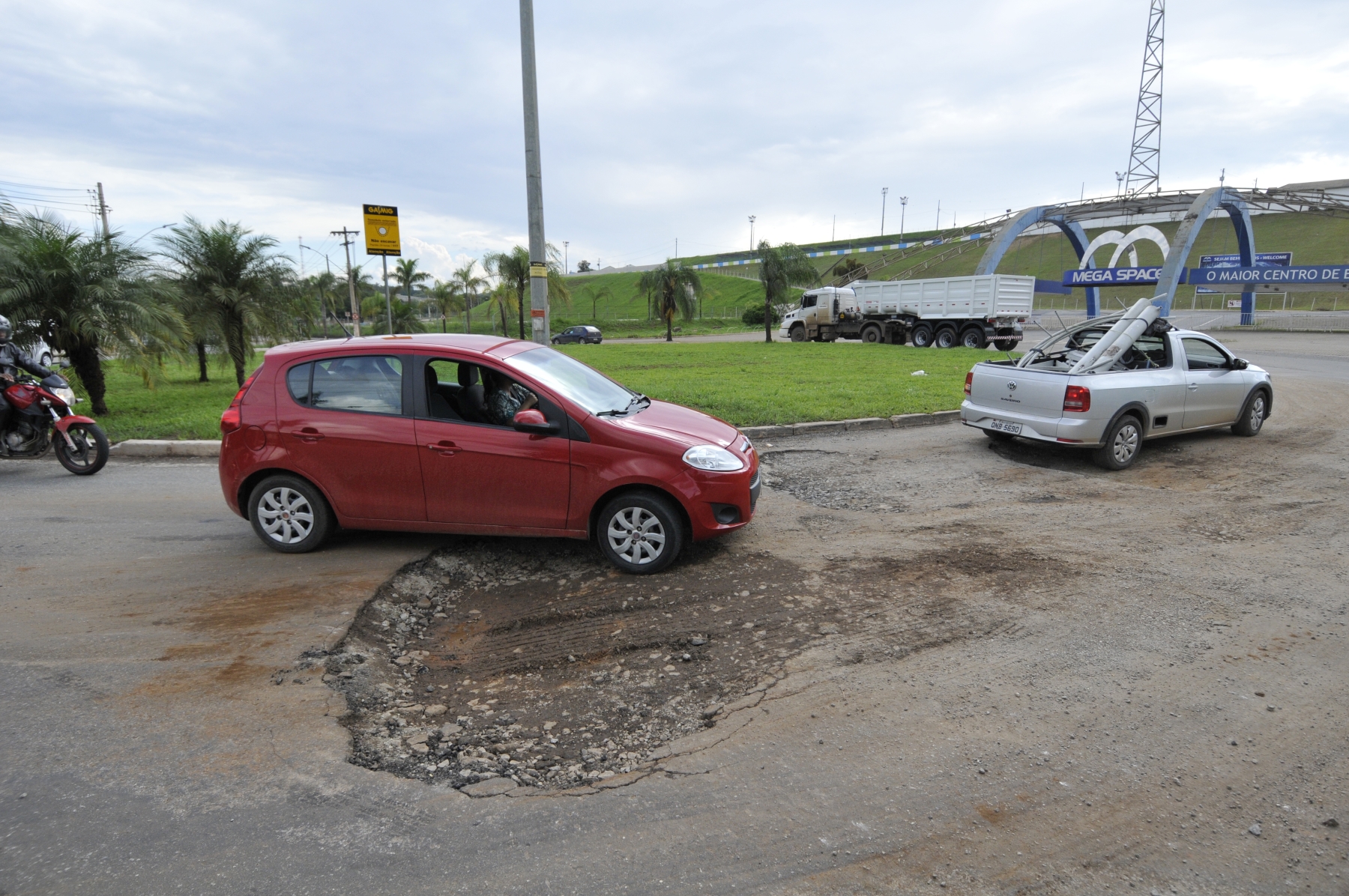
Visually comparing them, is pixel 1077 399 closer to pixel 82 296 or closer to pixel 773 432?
pixel 773 432

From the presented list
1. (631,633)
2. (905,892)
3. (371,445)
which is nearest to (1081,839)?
(905,892)

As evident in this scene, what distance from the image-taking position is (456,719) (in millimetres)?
3564

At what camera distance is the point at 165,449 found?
9367 millimetres

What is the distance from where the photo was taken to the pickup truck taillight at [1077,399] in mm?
8133

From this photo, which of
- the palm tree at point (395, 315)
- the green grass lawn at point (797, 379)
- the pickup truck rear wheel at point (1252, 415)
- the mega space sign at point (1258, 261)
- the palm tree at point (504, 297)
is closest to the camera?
the pickup truck rear wheel at point (1252, 415)

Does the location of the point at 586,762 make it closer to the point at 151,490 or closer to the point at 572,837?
the point at 572,837

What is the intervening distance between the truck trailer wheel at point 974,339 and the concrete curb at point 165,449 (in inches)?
1044

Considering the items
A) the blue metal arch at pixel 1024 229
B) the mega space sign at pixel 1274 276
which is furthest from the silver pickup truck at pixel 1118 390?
the mega space sign at pixel 1274 276

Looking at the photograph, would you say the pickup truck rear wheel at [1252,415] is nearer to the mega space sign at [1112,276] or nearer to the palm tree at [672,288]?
the mega space sign at [1112,276]

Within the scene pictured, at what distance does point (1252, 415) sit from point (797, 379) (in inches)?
326

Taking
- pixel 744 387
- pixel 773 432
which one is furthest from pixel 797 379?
pixel 773 432

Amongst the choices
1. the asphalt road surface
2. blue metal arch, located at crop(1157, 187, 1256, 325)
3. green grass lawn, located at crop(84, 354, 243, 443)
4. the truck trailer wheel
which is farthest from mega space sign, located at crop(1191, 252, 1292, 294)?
green grass lawn, located at crop(84, 354, 243, 443)

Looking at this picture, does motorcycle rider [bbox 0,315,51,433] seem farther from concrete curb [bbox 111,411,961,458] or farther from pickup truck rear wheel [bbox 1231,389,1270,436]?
pickup truck rear wheel [bbox 1231,389,1270,436]

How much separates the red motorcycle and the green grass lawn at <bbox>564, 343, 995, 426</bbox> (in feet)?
24.6
